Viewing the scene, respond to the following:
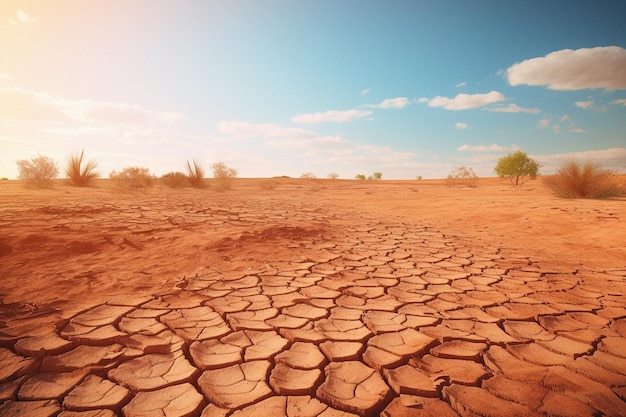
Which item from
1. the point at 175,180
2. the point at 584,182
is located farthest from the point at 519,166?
the point at 175,180

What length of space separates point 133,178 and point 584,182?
14.0m

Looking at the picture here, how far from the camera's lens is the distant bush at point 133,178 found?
417 inches

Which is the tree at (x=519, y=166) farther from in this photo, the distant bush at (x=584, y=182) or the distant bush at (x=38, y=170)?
the distant bush at (x=38, y=170)

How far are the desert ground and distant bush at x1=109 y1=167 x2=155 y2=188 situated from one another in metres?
7.36

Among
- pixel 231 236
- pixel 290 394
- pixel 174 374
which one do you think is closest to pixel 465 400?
pixel 290 394

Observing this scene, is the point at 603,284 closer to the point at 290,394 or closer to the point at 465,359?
the point at 465,359

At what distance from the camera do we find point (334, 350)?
5.15 feet

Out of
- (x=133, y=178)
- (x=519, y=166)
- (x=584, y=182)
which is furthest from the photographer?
(x=519, y=166)

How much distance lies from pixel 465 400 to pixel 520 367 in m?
0.43

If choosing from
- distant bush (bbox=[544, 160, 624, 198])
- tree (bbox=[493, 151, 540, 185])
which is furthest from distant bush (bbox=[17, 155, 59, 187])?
tree (bbox=[493, 151, 540, 185])

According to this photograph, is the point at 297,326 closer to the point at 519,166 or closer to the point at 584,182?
the point at 584,182

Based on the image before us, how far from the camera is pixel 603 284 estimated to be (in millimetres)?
2604

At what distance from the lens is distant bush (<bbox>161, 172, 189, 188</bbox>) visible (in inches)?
456

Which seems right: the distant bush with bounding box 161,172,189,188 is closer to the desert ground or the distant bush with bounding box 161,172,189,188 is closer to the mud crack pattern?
the desert ground
